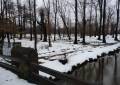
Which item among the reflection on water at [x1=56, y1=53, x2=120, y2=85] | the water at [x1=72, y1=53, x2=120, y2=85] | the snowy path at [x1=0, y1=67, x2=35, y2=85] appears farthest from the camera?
the water at [x1=72, y1=53, x2=120, y2=85]

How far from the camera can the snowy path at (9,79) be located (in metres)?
7.73

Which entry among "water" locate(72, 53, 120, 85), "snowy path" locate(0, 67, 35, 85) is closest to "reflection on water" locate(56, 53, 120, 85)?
"water" locate(72, 53, 120, 85)

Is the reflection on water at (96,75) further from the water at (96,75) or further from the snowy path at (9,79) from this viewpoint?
the snowy path at (9,79)

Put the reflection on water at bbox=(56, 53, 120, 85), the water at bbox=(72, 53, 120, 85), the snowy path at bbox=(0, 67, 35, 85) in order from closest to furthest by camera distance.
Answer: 1. the snowy path at bbox=(0, 67, 35, 85)
2. the reflection on water at bbox=(56, 53, 120, 85)
3. the water at bbox=(72, 53, 120, 85)

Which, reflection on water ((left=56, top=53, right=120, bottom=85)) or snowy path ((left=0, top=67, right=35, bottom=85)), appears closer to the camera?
snowy path ((left=0, top=67, right=35, bottom=85))

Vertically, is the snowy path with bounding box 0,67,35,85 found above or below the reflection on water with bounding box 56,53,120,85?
above

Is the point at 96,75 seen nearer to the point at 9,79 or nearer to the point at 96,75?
the point at 96,75

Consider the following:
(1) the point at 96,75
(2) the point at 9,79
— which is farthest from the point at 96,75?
(2) the point at 9,79

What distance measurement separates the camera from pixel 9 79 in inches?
327

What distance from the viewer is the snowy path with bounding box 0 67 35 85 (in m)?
7.73

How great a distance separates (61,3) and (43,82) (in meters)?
Answer: 45.8

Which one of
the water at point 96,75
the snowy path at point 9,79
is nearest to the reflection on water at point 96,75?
the water at point 96,75

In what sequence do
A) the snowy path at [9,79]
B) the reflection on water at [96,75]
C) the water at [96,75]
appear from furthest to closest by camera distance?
1. the water at [96,75]
2. the reflection on water at [96,75]
3. the snowy path at [9,79]

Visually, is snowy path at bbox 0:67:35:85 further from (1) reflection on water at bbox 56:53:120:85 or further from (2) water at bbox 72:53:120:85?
(2) water at bbox 72:53:120:85
